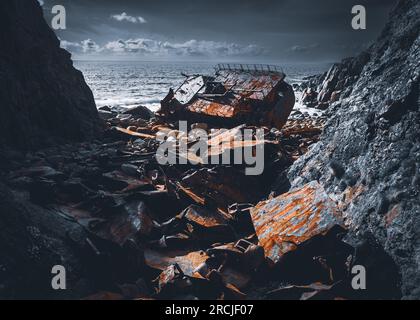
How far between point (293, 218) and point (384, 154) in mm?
2063

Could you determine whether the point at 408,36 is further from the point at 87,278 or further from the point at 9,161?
the point at 9,161

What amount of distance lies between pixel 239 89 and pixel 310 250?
1093 cm

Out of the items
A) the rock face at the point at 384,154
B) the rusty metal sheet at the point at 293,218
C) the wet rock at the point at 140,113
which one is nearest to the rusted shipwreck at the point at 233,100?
the wet rock at the point at 140,113

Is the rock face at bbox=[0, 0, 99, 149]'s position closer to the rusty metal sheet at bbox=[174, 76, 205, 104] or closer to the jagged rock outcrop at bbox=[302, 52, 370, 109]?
the rusty metal sheet at bbox=[174, 76, 205, 104]

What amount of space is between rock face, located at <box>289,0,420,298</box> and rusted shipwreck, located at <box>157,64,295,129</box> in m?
5.58

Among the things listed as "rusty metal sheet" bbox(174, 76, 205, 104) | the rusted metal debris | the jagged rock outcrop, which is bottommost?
the rusted metal debris

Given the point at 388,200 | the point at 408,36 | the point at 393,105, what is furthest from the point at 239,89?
the point at 388,200

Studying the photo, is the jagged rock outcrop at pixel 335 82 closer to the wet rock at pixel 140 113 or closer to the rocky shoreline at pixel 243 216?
the wet rock at pixel 140 113

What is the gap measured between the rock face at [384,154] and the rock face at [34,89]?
828cm

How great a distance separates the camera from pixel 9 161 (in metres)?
9.07

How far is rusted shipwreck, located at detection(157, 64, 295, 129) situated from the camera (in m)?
14.2

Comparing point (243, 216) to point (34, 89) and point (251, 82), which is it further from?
point (251, 82)

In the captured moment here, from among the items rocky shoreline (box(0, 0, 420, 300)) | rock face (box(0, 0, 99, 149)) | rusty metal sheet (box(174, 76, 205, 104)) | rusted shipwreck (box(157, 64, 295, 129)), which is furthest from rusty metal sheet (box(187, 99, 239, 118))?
rocky shoreline (box(0, 0, 420, 300))

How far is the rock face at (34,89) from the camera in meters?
10.2
